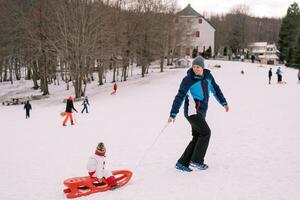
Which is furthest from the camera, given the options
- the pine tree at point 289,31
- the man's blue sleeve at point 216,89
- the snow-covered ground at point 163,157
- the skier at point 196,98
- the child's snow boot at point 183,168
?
the pine tree at point 289,31

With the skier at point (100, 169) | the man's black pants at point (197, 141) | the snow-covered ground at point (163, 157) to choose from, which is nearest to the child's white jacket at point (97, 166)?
the skier at point (100, 169)

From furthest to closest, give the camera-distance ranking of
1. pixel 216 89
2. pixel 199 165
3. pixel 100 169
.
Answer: pixel 199 165, pixel 216 89, pixel 100 169

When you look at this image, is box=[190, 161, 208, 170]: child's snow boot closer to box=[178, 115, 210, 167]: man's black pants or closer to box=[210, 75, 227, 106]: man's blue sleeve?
box=[178, 115, 210, 167]: man's black pants

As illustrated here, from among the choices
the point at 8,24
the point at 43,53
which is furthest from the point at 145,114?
the point at 8,24

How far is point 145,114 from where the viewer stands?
1997 centimetres

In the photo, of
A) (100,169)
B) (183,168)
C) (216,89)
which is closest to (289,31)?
(216,89)

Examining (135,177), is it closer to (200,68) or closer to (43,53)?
(200,68)

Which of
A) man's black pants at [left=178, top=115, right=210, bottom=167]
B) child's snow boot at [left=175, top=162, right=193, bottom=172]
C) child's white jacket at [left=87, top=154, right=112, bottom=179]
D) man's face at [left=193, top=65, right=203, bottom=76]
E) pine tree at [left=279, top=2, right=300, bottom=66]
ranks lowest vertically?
child's snow boot at [left=175, top=162, right=193, bottom=172]

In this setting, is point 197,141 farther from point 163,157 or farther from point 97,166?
point 163,157

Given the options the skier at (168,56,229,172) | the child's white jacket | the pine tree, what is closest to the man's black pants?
the skier at (168,56,229,172)

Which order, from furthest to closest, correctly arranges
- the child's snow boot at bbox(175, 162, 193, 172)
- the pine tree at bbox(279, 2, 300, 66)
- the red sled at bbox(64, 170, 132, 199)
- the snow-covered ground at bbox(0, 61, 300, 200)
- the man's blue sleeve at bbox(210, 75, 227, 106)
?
1. the pine tree at bbox(279, 2, 300, 66)
2. the child's snow boot at bbox(175, 162, 193, 172)
3. the man's blue sleeve at bbox(210, 75, 227, 106)
4. the red sled at bbox(64, 170, 132, 199)
5. the snow-covered ground at bbox(0, 61, 300, 200)

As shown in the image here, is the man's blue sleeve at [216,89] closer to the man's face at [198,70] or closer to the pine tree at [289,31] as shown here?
the man's face at [198,70]

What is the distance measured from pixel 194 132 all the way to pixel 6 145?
8.87 m

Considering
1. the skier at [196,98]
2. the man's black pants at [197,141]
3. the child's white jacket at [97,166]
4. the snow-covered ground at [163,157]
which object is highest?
the skier at [196,98]
